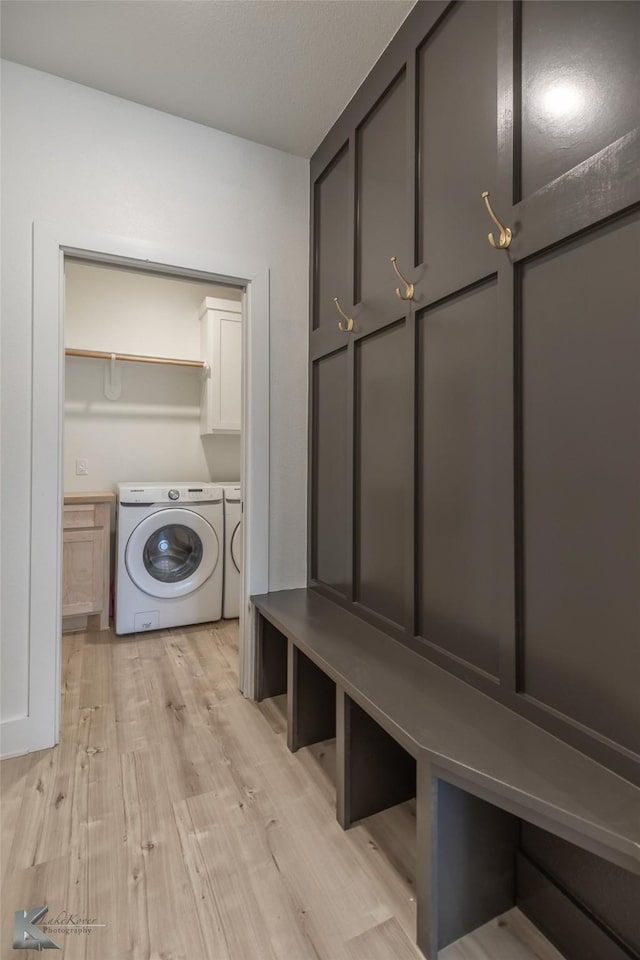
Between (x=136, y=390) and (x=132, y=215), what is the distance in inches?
73.0

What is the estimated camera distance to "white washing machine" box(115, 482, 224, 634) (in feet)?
9.62

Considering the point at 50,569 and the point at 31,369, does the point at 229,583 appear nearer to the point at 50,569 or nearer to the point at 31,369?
the point at 50,569

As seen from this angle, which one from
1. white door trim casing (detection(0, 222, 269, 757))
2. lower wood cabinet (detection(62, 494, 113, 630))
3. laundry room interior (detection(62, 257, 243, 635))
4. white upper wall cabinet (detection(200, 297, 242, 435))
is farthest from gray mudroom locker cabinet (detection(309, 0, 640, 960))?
lower wood cabinet (detection(62, 494, 113, 630))

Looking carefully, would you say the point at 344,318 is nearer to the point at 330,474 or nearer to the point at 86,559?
the point at 330,474

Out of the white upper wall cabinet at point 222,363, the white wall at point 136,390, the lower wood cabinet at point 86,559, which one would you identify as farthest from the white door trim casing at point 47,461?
the white wall at point 136,390

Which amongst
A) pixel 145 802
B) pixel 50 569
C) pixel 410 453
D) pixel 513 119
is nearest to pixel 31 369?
pixel 50 569

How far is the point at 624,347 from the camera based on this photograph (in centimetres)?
92

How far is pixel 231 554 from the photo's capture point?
3.25 m

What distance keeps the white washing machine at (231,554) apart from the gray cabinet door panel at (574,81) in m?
2.55

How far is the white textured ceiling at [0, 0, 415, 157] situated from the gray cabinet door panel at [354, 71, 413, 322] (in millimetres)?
217

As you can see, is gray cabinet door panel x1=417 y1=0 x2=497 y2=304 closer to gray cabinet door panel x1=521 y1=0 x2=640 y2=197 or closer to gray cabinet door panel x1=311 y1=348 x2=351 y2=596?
gray cabinet door panel x1=521 y1=0 x2=640 y2=197

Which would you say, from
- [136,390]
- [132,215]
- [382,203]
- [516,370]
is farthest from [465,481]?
[136,390]

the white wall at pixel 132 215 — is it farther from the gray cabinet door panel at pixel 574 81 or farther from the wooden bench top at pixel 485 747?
the gray cabinet door panel at pixel 574 81

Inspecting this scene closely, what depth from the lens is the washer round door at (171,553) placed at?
2.95m
